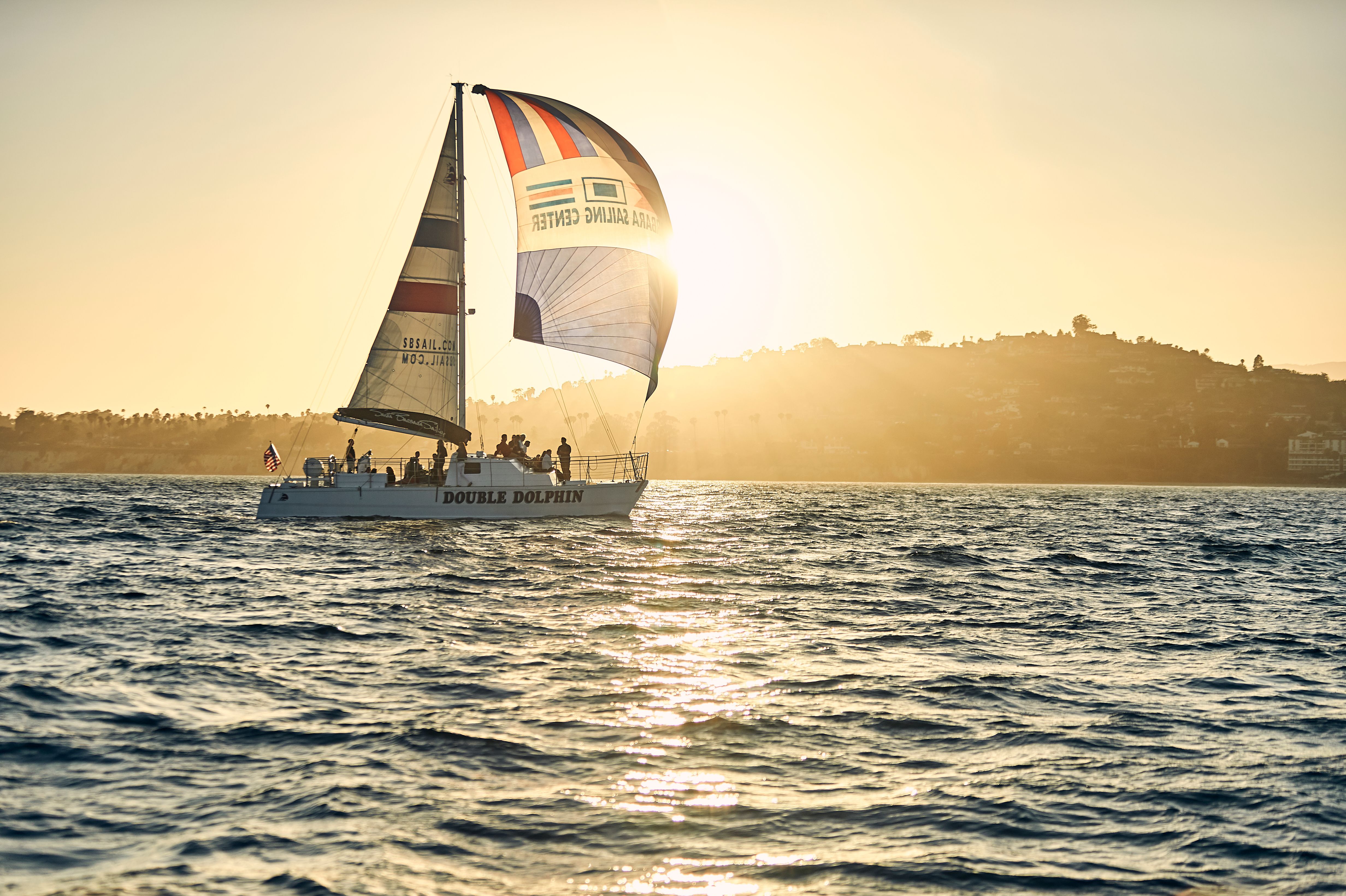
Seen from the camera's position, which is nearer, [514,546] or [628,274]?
[514,546]

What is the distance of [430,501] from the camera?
107ft

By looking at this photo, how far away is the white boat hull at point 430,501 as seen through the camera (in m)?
32.6

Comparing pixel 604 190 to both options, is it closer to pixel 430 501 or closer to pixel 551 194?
pixel 551 194

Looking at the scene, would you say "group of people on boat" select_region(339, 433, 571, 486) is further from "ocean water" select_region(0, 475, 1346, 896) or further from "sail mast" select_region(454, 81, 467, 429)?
"ocean water" select_region(0, 475, 1346, 896)

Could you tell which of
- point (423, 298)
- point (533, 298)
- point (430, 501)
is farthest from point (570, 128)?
point (430, 501)

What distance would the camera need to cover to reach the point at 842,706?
9.28 meters

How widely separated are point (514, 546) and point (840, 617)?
1280cm

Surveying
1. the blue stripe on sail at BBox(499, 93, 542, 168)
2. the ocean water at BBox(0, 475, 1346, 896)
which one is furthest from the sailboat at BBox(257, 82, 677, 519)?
the ocean water at BBox(0, 475, 1346, 896)

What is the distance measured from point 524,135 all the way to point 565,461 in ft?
39.8

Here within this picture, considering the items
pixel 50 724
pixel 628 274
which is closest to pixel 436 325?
pixel 628 274

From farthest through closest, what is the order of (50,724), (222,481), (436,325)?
(222,481)
(436,325)
(50,724)

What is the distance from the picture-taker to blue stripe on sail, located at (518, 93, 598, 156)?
3600 cm

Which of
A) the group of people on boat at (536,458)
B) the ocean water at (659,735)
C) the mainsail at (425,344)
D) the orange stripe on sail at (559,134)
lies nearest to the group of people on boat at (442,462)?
the group of people on boat at (536,458)

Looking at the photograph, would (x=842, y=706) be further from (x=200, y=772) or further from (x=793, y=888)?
(x=200, y=772)
